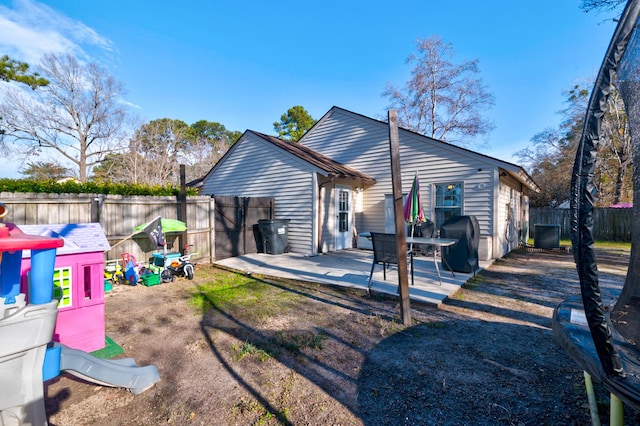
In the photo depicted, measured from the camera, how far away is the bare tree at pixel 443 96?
18.9 m

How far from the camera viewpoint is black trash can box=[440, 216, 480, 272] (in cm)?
636

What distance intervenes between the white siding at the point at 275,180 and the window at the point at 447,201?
14.3ft

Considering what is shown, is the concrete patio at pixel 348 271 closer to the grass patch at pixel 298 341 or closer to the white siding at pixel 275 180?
the white siding at pixel 275 180

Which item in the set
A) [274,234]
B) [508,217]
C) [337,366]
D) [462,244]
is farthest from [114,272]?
[508,217]

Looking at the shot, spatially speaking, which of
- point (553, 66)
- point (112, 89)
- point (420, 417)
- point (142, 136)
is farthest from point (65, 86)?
point (553, 66)

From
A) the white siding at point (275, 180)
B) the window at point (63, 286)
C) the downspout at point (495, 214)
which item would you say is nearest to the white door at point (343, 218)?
the white siding at point (275, 180)

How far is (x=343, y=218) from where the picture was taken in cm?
1061

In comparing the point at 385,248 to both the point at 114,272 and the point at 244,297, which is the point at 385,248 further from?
the point at 114,272

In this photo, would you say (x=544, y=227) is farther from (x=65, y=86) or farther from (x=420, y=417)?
(x=65, y=86)

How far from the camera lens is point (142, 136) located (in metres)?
23.7

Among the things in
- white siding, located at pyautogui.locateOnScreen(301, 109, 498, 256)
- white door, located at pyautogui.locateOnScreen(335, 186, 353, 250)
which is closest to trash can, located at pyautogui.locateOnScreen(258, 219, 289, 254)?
white door, located at pyautogui.locateOnScreen(335, 186, 353, 250)

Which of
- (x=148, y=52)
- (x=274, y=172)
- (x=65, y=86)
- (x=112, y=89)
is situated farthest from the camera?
(x=112, y=89)

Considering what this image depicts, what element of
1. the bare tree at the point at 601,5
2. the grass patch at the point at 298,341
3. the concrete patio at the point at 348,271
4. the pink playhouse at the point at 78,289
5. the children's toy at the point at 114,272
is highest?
the bare tree at the point at 601,5

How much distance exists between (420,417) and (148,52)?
15602 mm
